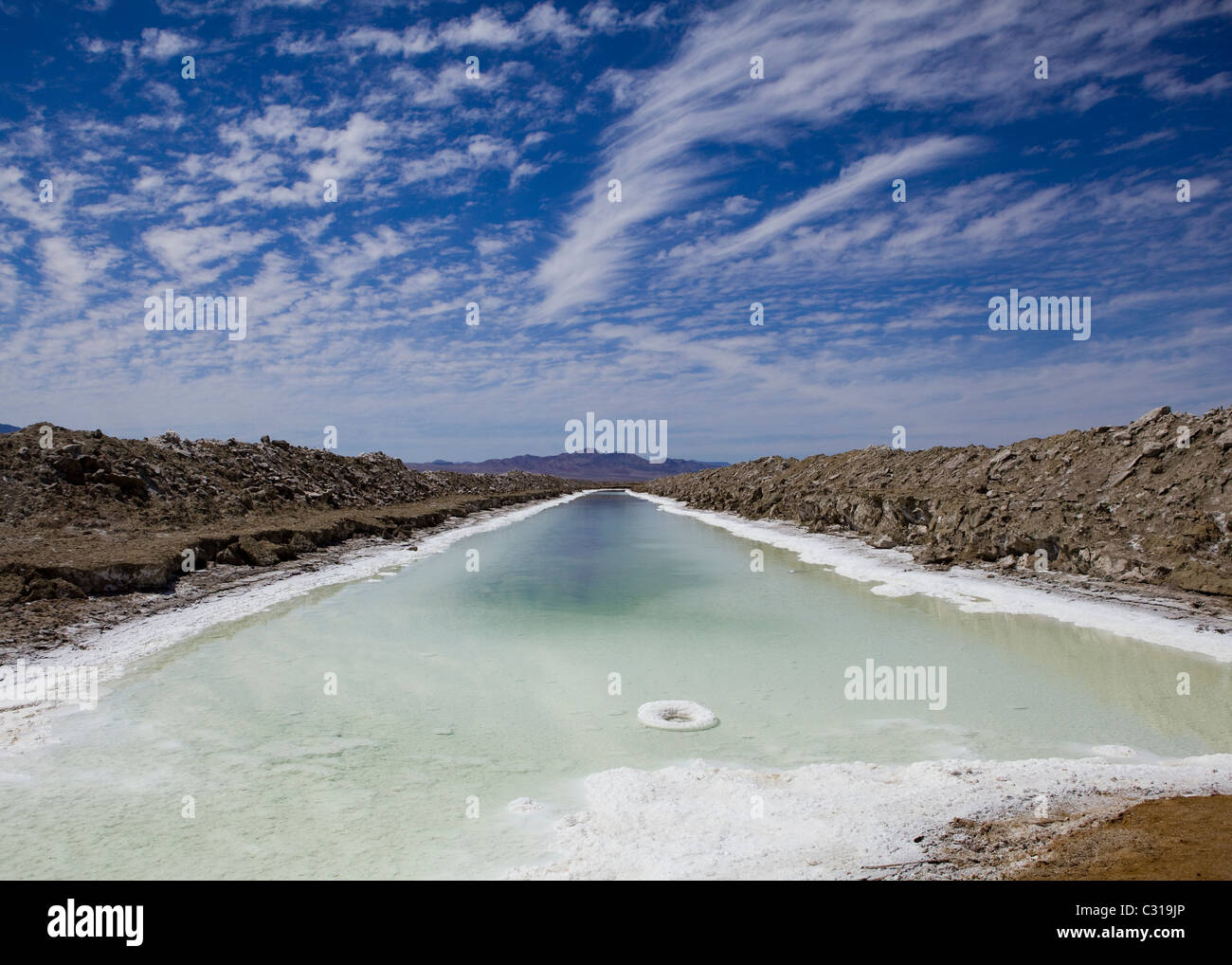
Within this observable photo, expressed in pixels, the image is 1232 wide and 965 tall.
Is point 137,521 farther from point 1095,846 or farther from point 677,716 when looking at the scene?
point 1095,846

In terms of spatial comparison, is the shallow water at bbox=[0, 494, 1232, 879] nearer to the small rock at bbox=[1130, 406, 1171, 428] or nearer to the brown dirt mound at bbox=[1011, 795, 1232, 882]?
the brown dirt mound at bbox=[1011, 795, 1232, 882]

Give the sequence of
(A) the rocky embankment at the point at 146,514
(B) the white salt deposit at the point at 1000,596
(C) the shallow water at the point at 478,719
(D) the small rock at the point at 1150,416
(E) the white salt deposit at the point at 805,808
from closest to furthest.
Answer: (E) the white salt deposit at the point at 805,808 → (C) the shallow water at the point at 478,719 → (B) the white salt deposit at the point at 1000,596 → (A) the rocky embankment at the point at 146,514 → (D) the small rock at the point at 1150,416

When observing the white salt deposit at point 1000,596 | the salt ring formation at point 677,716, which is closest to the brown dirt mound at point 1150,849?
the salt ring formation at point 677,716

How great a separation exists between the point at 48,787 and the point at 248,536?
1369 centimetres

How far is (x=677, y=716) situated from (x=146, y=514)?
19515mm

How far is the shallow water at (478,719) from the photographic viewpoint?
15.3 ft

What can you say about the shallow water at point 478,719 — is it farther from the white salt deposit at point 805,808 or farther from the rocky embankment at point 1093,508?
the rocky embankment at point 1093,508

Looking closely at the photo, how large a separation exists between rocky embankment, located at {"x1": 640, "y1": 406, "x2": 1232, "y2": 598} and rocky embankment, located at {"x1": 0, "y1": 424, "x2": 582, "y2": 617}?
62.7ft

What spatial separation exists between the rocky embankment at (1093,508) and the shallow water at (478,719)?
13.9 feet

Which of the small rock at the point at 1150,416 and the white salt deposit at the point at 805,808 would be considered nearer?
the white salt deposit at the point at 805,808

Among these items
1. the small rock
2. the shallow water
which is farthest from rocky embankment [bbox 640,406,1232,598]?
the shallow water

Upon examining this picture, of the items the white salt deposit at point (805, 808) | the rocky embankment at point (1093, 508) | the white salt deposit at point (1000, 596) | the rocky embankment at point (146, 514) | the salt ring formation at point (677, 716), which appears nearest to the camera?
the white salt deposit at point (805, 808)

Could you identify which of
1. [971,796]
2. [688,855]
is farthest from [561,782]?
[971,796]

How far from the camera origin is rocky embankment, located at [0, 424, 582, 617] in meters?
12.5
